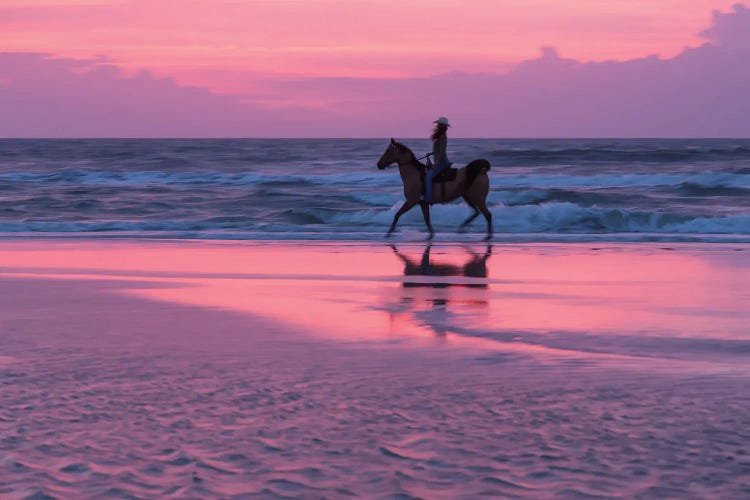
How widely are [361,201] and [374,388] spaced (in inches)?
1132

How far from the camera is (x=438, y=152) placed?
764 inches

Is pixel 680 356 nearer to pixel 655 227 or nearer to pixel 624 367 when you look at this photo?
pixel 624 367

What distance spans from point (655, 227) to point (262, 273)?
13834 mm

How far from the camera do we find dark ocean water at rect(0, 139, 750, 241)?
902 inches

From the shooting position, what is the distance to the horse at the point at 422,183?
19.9 meters

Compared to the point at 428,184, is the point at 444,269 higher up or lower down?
lower down

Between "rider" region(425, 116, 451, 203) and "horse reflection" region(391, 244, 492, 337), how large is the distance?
143 inches

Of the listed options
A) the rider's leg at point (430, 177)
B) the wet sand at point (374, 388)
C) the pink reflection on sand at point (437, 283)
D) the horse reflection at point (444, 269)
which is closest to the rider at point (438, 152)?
the rider's leg at point (430, 177)

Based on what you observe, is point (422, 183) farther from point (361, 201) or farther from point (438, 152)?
point (361, 201)

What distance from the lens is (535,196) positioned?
34375 mm

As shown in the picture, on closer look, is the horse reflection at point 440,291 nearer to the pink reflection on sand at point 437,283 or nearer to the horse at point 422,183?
the pink reflection on sand at point 437,283

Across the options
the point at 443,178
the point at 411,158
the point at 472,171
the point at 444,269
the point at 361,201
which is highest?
the point at 411,158

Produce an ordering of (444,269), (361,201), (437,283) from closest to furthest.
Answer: (437,283) < (444,269) < (361,201)

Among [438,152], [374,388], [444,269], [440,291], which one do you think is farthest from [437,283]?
[438,152]
